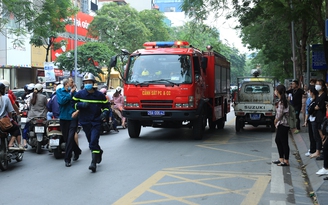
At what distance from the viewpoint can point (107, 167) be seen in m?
9.27

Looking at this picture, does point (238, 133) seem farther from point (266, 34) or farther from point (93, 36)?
point (93, 36)

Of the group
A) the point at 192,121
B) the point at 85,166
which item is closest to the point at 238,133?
the point at 192,121

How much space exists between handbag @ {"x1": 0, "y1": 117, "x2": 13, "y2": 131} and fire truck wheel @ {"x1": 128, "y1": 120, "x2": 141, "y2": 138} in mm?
5291

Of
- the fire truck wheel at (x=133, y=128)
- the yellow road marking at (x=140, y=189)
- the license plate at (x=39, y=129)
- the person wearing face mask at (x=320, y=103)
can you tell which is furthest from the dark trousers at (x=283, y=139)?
the fire truck wheel at (x=133, y=128)

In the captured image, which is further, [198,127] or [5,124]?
[198,127]

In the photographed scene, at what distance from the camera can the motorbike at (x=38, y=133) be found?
35.4ft

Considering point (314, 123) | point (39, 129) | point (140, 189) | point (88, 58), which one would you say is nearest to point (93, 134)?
point (140, 189)

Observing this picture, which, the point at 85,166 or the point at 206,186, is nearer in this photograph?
the point at 206,186

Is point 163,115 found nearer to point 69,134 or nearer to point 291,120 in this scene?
point 69,134

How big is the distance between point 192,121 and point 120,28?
1374 inches

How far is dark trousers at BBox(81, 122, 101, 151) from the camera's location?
8.80 metres

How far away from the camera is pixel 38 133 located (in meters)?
10.8

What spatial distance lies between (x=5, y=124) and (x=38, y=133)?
195 centimetres

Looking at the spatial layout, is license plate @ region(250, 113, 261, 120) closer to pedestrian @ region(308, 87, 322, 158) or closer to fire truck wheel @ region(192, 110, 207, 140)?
fire truck wheel @ region(192, 110, 207, 140)
